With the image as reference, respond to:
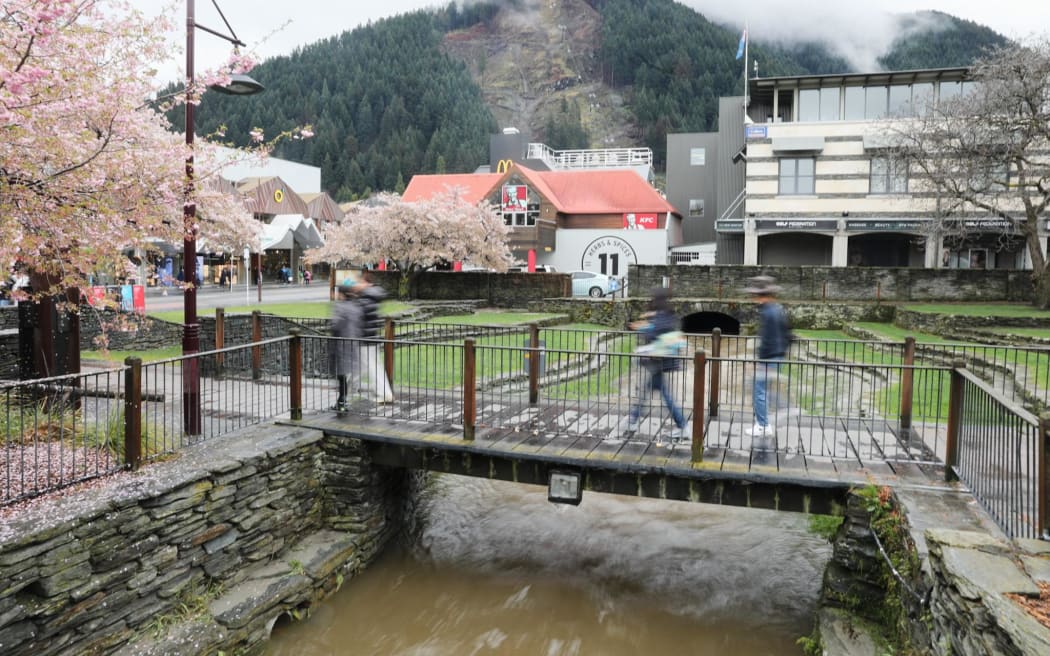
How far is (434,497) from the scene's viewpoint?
1148 cm

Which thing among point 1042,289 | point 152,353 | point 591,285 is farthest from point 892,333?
point 152,353

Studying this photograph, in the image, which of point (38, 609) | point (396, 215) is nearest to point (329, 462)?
point (38, 609)

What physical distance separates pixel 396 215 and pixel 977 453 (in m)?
29.7

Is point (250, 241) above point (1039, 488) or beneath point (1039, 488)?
above

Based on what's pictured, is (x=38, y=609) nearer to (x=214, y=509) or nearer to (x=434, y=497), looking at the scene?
(x=214, y=509)

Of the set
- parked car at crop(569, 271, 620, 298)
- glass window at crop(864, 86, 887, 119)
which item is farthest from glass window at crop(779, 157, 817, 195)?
parked car at crop(569, 271, 620, 298)

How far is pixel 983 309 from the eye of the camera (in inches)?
987

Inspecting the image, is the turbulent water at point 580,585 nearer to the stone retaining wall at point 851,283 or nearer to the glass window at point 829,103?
the stone retaining wall at point 851,283

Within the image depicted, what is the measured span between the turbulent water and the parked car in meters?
25.7

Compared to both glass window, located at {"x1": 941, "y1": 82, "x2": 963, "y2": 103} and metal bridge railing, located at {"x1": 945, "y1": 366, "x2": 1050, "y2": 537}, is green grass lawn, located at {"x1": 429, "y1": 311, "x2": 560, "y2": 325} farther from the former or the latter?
glass window, located at {"x1": 941, "y1": 82, "x2": 963, "y2": 103}

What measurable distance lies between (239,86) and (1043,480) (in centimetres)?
1056

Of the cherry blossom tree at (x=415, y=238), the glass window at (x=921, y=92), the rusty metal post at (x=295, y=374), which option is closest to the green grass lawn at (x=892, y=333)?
the glass window at (x=921, y=92)

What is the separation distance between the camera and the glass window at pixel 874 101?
37.5 m

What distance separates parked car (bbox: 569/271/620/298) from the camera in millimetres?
36594
